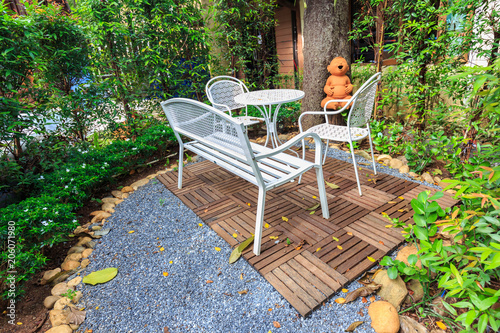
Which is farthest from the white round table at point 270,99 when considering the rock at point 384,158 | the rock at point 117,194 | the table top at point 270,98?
the rock at point 117,194

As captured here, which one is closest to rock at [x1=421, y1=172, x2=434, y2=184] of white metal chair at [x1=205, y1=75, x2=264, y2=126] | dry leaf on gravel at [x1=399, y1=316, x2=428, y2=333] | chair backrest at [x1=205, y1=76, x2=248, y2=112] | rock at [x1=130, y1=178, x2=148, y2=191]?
dry leaf on gravel at [x1=399, y1=316, x2=428, y2=333]

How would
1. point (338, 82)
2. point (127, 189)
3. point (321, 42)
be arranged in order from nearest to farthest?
point (127, 189) < point (338, 82) < point (321, 42)

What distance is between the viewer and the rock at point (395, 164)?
9.86 feet

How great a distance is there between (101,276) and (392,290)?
5.94ft

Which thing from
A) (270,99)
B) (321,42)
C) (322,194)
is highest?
(321,42)

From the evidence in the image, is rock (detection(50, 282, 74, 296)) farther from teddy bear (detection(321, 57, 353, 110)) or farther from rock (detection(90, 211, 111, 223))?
teddy bear (detection(321, 57, 353, 110))

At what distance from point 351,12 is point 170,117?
4678mm

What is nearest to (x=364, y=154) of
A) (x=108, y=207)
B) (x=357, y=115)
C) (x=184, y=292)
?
(x=357, y=115)

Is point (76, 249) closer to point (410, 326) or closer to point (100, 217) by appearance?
point (100, 217)

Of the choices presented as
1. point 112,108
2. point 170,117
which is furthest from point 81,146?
point 170,117

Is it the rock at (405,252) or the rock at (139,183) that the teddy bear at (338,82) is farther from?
the rock at (139,183)

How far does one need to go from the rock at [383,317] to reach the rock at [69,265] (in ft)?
6.38

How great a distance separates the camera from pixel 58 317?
1480 mm

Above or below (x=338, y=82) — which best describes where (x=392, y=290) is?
below
